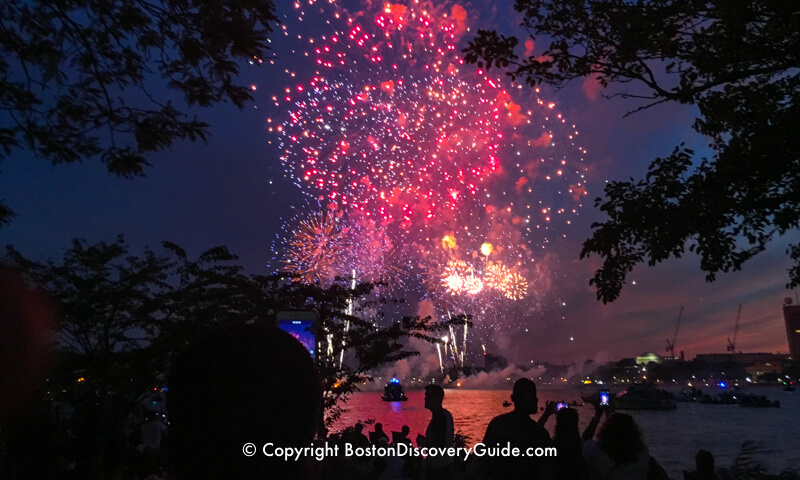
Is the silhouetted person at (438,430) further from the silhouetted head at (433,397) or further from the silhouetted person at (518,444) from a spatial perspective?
the silhouetted person at (518,444)

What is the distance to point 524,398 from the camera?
15.2 feet

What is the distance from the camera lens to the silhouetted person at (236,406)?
4.96 ft

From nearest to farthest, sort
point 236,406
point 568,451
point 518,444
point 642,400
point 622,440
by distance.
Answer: point 236,406 < point 518,444 < point 568,451 < point 622,440 < point 642,400

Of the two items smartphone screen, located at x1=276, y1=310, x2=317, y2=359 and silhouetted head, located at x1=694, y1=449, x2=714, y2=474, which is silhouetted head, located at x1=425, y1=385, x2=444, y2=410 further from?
silhouetted head, located at x1=694, y1=449, x2=714, y2=474

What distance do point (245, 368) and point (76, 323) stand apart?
44.0 feet

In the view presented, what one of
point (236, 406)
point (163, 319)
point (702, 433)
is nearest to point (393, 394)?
point (702, 433)

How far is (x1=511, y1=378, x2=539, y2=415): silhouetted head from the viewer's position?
459 centimetres

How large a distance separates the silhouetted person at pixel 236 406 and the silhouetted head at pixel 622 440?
4209 mm

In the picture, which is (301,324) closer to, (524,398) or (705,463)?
(524,398)

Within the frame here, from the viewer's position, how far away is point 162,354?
1130 centimetres

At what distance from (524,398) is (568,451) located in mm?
741

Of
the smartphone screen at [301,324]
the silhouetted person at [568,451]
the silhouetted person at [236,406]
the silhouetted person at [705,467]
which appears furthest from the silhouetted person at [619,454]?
the silhouetted person at [236,406]

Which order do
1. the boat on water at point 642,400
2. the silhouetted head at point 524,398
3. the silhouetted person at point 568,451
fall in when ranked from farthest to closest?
the boat on water at point 642,400 < the silhouetted person at point 568,451 < the silhouetted head at point 524,398

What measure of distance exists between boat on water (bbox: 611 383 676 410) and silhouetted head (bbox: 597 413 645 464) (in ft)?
252
